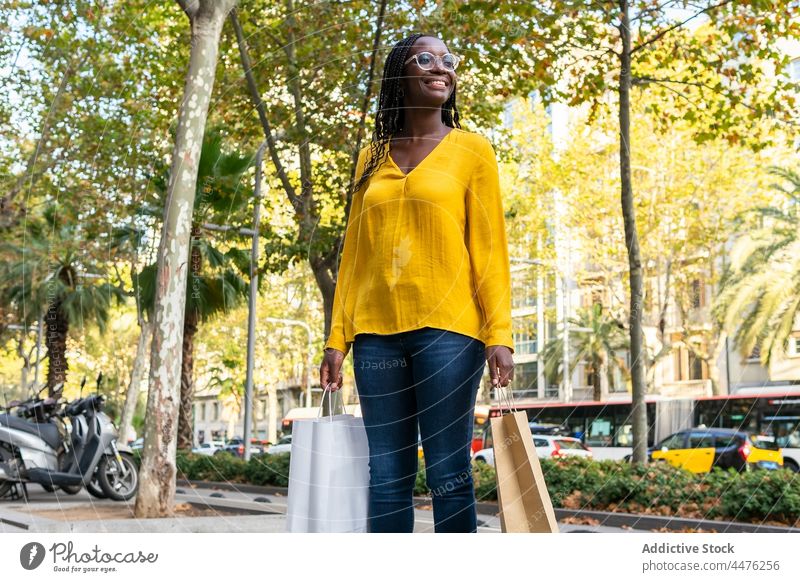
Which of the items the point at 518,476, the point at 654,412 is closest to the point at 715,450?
the point at 654,412

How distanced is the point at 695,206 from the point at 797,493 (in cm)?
292

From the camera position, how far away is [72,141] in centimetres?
484

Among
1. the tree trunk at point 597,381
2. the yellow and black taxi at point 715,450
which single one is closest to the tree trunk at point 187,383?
the tree trunk at point 597,381

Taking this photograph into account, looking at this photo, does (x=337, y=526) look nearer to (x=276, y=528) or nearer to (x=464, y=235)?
(x=464, y=235)

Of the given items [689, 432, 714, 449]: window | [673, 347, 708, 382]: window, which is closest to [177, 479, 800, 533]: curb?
[689, 432, 714, 449]: window

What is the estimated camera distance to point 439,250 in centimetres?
259

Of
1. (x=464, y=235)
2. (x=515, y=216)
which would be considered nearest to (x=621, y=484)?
(x=515, y=216)

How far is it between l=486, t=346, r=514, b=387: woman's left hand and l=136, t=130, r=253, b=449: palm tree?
2545mm

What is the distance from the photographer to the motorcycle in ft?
17.4

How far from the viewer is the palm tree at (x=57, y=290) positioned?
167 inches

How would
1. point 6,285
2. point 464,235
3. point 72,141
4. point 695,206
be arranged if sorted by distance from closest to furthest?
point 464,235 < point 695,206 < point 6,285 < point 72,141

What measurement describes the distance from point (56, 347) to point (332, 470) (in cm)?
220

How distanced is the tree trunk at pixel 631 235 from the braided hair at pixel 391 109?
1.36 metres

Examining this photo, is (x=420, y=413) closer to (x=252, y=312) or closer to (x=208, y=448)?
(x=252, y=312)
